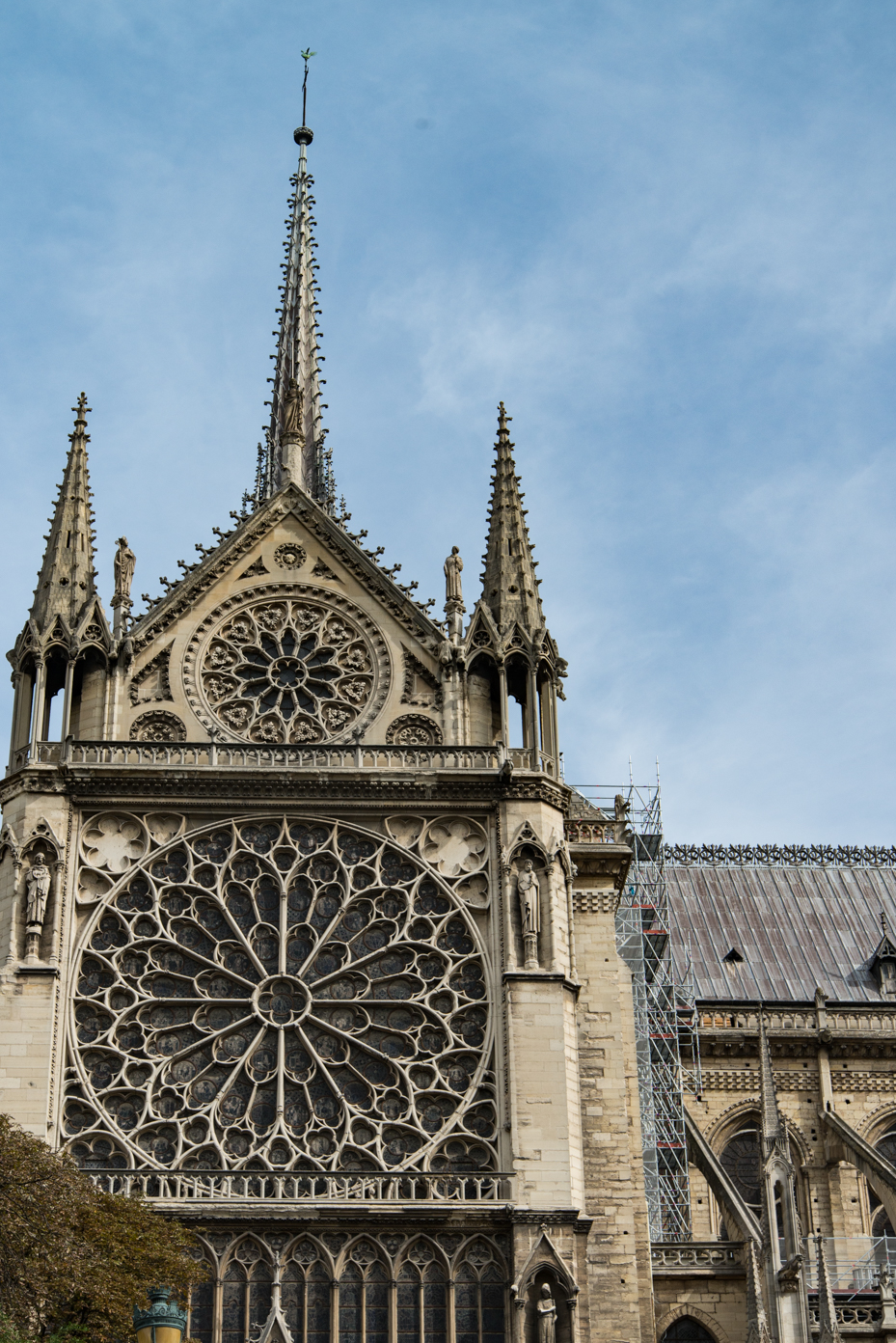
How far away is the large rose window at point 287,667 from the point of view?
1435 inches

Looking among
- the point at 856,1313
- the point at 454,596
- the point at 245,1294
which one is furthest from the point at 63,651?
the point at 856,1313

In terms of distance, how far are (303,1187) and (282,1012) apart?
301 cm

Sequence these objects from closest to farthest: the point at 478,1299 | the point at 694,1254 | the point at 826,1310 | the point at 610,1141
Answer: the point at 478,1299 < the point at 826,1310 < the point at 610,1141 < the point at 694,1254

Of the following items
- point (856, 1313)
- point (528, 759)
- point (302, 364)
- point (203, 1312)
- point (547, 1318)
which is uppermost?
point (302, 364)

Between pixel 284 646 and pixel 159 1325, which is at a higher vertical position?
pixel 284 646

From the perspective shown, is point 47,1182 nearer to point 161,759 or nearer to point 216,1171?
point 216,1171

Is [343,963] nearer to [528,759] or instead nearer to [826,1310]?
[528,759]

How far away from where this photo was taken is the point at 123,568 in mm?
37531

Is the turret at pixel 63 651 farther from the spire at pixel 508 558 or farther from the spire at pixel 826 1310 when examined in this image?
the spire at pixel 826 1310

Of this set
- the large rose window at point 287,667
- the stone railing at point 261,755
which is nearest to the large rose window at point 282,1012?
the stone railing at point 261,755

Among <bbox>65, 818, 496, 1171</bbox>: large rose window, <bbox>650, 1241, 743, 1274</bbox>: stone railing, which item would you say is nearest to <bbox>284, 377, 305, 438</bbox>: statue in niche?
<bbox>65, 818, 496, 1171</bbox>: large rose window

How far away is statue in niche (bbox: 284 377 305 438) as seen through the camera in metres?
41.1

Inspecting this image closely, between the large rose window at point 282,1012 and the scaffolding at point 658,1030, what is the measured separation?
611 cm

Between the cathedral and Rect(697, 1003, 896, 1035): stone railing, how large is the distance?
5.99 meters
